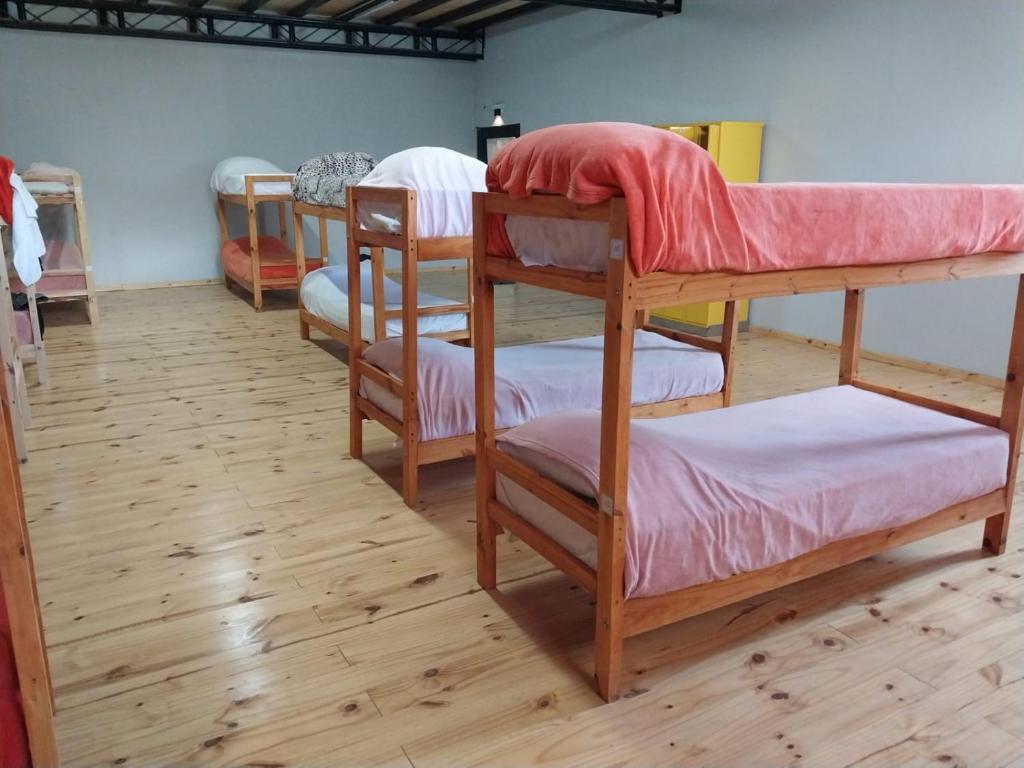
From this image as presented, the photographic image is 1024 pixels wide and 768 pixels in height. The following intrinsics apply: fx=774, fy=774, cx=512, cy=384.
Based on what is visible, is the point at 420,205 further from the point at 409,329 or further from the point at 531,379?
the point at 531,379

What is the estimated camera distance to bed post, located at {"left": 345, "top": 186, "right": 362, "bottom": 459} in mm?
3051

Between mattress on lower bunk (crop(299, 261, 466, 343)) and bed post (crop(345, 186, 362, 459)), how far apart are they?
24.4 inches

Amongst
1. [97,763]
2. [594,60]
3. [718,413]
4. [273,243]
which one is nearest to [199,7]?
[273,243]

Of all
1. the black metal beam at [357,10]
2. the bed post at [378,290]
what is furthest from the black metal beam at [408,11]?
the bed post at [378,290]

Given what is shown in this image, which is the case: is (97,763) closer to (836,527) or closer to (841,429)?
(836,527)

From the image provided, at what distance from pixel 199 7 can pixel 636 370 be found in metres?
6.41

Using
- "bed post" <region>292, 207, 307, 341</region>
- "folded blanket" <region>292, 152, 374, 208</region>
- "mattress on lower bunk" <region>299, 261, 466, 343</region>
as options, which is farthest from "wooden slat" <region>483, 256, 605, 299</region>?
"bed post" <region>292, 207, 307, 341</region>

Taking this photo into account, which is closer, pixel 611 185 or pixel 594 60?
pixel 611 185

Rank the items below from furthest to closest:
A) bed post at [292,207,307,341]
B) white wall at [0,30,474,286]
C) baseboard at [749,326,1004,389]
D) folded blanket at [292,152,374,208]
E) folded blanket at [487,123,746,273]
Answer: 1. white wall at [0,30,474,286]
2. bed post at [292,207,307,341]
3. folded blanket at [292,152,374,208]
4. baseboard at [749,326,1004,389]
5. folded blanket at [487,123,746,273]

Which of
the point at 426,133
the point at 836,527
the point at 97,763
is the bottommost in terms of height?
the point at 97,763

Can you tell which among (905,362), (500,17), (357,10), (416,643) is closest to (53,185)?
(357,10)

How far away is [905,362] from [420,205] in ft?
11.1

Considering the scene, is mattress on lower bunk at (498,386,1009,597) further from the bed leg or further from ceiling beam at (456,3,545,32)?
ceiling beam at (456,3,545,32)

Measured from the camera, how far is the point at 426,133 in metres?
8.78
